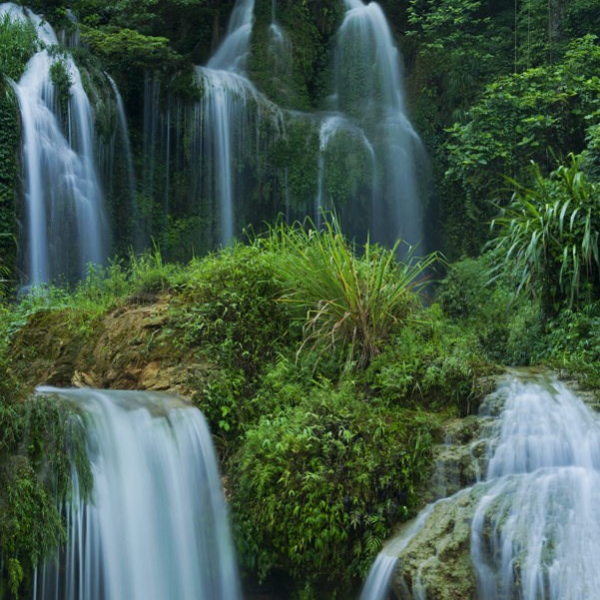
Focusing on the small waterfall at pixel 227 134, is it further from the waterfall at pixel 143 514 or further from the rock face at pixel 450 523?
the rock face at pixel 450 523

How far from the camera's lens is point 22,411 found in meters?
5.68

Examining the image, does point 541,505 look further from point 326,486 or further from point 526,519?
point 326,486

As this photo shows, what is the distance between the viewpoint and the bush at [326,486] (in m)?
6.10

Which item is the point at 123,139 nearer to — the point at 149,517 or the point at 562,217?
the point at 562,217

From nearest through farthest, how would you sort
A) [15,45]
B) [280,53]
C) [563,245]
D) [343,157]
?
[563,245], [15,45], [343,157], [280,53]

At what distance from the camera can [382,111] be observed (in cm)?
1778

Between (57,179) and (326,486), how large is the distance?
30.2ft

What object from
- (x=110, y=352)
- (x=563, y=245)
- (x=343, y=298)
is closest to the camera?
(x=343, y=298)

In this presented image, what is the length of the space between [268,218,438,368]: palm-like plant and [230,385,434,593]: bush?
3.55 ft

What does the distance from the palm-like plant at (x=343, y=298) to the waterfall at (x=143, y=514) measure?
1.74m

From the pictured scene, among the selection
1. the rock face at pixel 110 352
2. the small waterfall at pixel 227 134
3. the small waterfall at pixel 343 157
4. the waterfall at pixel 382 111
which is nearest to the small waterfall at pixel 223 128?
the small waterfall at pixel 227 134

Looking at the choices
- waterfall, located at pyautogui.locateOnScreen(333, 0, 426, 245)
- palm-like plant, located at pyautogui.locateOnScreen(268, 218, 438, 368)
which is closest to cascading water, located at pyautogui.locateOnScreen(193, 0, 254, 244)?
waterfall, located at pyautogui.locateOnScreen(333, 0, 426, 245)

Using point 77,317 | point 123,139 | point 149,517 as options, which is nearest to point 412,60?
point 123,139

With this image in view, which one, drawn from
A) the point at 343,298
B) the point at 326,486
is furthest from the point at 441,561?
the point at 343,298
